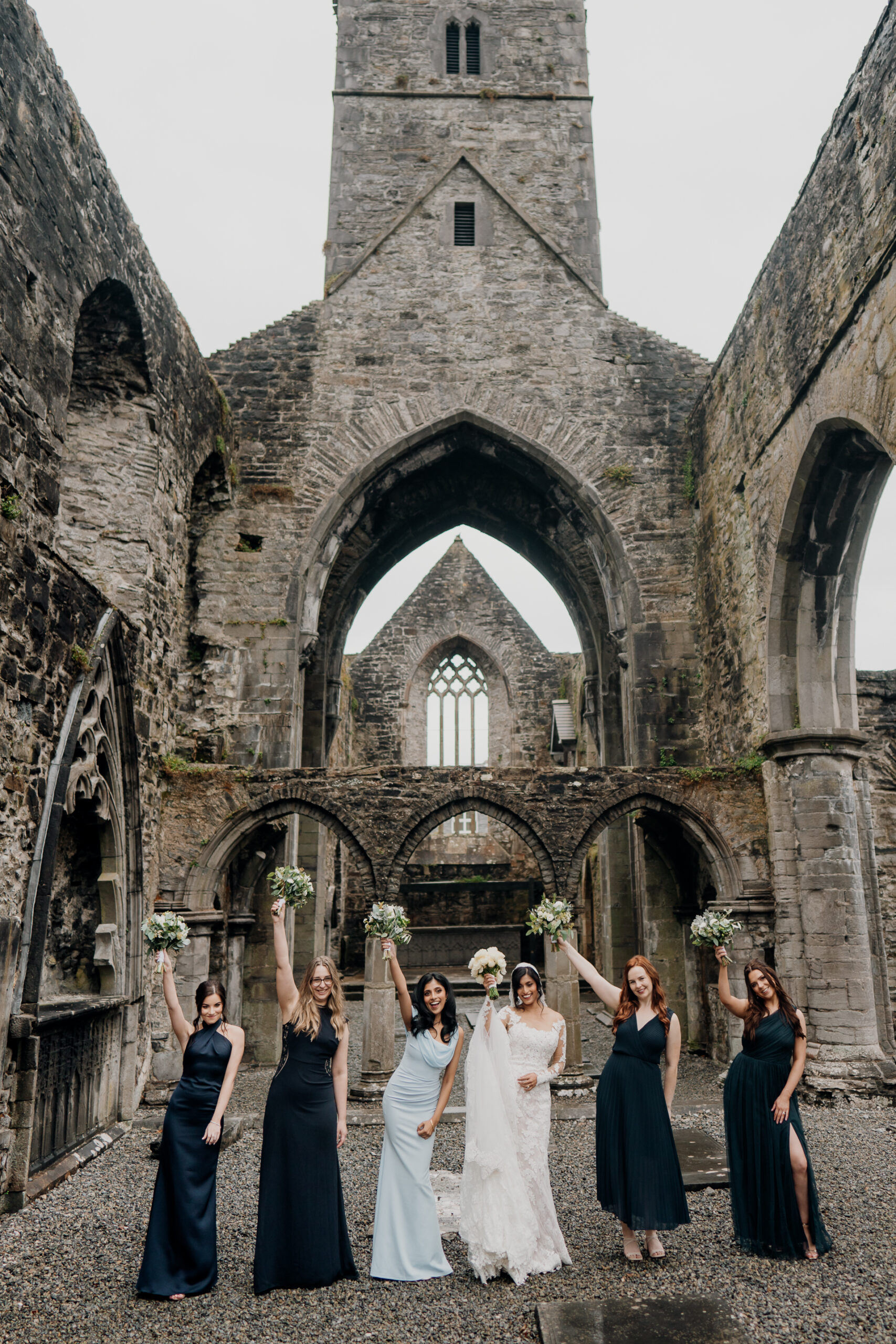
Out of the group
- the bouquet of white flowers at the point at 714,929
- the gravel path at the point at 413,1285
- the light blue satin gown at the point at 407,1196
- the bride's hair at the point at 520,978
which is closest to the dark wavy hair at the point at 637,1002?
the bride's hair at the point at 520,978

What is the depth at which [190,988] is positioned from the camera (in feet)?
32.2

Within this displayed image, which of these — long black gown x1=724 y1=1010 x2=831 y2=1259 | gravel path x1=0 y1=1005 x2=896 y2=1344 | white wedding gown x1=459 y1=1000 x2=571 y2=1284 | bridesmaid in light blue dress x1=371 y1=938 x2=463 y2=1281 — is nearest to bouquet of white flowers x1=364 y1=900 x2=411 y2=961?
bridesmaid in light blue dress x1=371 y1=938 x2=463 y2=1281

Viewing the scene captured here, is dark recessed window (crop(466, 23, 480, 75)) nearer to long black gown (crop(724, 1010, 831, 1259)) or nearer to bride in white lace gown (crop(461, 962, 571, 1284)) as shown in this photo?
bride in white lace gown (crop(461, 962, 571, 1284))

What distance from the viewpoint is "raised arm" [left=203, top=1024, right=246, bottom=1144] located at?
4.35 metres

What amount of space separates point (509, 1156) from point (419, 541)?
11.3 meters

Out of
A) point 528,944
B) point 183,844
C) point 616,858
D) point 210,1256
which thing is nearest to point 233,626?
point 183,844

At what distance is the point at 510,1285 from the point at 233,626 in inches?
344

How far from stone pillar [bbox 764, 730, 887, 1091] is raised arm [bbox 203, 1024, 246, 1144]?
6262 mm

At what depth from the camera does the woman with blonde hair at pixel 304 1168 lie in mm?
4234

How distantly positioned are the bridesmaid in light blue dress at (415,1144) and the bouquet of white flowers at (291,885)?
116 cm

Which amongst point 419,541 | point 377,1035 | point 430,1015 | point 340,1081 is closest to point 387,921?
point 430,1015

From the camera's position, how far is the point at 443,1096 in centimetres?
459

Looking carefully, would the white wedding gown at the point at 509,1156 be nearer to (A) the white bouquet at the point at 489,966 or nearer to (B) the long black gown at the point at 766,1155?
(A) the white bouquet at the point at 489,966

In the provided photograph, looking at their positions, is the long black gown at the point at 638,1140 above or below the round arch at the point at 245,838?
below
